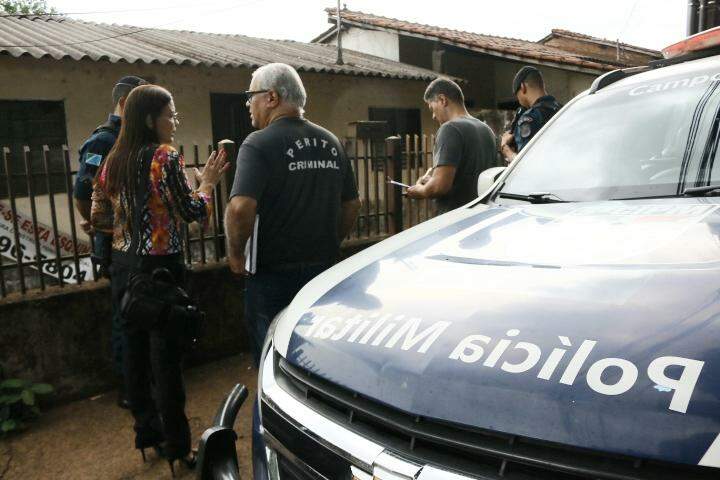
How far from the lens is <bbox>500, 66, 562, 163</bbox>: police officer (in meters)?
4.29

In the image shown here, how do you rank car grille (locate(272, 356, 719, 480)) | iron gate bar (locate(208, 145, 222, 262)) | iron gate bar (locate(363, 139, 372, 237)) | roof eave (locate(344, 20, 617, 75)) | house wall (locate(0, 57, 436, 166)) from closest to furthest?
car grille (locate(272, 356, 719, 480))
iron gate bar (locate(208, 145, 222, 262))
iron gate bar (locate(363, 139, 372, 237))
house wall (locate(0, 57, 436, 166))
roof eave (locate(344, 20, 617, 75))

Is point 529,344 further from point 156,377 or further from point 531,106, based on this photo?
point 531,106

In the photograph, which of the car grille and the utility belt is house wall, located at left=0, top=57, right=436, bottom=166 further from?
the car grille

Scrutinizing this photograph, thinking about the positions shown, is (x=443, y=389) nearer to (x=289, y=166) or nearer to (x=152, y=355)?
(x=289, y=166)

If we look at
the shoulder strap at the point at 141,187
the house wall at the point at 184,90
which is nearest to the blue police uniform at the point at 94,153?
the shoulder strap at the point at 141,187

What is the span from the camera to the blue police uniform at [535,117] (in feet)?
14.0

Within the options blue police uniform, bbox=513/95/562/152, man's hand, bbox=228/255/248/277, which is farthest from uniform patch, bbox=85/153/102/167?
blue police uniform, bbox=513/95/562/152

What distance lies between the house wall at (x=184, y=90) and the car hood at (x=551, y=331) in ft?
24.5

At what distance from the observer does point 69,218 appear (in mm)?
4395

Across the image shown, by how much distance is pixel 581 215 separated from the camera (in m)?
1.79

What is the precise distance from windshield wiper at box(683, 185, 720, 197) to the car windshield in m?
0.03

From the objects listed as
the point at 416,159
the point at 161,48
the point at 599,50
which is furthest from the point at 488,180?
the point at 599,50

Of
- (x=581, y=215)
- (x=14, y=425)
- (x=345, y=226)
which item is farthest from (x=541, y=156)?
(x=14, y=425)

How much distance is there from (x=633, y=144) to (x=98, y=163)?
2714 millimetres
